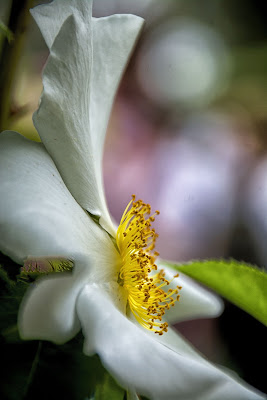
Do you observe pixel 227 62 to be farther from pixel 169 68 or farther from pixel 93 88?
pixel 93 88

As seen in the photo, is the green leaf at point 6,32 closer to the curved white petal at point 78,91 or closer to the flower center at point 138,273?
the curved white petal at point 78,91

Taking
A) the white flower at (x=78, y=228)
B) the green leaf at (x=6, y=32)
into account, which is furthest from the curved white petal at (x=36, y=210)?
the green leaf at (x=6, y=32)

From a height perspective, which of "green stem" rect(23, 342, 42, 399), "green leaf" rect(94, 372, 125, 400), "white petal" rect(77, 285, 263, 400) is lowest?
"green leaf" rect(94, 372, 125, 400)

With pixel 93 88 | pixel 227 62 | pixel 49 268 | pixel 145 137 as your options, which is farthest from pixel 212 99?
pixel 49 268

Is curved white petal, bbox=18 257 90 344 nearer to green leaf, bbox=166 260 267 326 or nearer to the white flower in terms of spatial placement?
the white flower

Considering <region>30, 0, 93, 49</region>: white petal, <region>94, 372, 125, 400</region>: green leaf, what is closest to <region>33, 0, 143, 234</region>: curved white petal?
<region>30, 0, 93, 49</region>: white petal

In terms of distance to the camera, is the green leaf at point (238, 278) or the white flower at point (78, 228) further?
the green leaf at point (238, 278)

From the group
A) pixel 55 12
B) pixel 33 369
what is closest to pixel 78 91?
pixel 55 12
